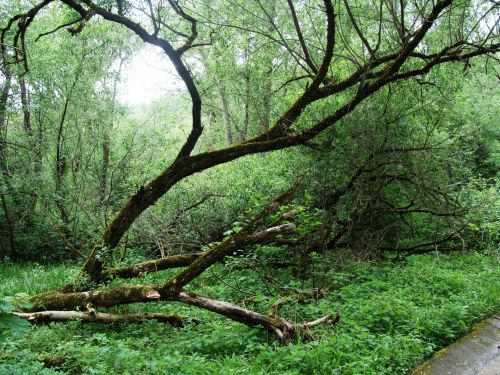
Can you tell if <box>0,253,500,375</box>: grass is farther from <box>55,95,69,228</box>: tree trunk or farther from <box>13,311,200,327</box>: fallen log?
<box>55,95,69,228</box>: tree trunk

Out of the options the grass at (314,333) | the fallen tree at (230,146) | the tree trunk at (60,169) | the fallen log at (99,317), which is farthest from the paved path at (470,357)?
the tree trunk at (60,169)

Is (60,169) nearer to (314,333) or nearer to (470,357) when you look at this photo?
(314,333)

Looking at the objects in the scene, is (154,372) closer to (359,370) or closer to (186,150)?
(359,370)

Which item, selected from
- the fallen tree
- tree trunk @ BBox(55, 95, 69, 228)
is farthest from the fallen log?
tree trunk @ BBox(55, 95, 69, 228)

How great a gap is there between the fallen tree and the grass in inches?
16.7

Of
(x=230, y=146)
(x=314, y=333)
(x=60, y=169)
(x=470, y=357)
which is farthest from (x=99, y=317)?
(x=60, y=169)

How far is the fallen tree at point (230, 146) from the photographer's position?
5.91m

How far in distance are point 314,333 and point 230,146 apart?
13.0ft

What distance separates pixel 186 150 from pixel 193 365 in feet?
14.1

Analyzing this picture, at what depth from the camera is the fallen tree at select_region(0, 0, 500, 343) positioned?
5.91m

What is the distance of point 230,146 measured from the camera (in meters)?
7.82

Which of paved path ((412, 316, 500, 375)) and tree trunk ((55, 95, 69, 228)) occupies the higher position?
tree trunk ((55, 95, 69, 228))

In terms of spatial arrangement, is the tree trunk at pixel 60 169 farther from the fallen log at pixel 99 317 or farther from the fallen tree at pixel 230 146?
the fallen log at pixel 99 317

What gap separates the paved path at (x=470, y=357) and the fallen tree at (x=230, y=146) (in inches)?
51.5
